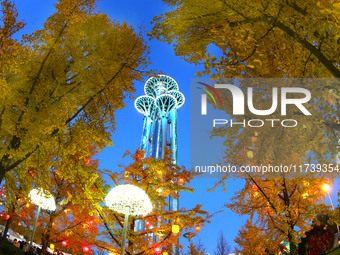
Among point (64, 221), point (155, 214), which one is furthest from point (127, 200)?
point (64, 221)

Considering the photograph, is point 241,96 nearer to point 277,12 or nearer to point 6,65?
point 277,12

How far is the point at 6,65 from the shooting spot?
536 centimetres

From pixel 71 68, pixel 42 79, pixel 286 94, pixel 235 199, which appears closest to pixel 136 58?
pixel 71 68

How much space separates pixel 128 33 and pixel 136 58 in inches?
34.9

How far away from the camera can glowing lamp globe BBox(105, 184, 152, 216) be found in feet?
23.8

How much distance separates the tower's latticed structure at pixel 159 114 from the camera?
151ft

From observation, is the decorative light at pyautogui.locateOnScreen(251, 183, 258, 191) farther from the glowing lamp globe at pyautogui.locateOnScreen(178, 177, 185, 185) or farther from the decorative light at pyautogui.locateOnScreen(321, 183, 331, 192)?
the glowing lamp globe at pyautogui.locateOnScreen(178, 177, 185, 185)

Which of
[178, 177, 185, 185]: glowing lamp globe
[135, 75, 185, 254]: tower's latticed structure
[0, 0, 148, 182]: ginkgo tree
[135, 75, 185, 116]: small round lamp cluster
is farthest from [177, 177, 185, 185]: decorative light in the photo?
[135, 75, 185, 116]: small round lamp cluster

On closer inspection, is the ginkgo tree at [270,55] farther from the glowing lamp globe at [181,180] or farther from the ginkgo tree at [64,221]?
the ginkgo tree at [64,221]

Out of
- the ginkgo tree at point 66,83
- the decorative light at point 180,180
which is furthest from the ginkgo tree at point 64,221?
the decorative light at point 180,180

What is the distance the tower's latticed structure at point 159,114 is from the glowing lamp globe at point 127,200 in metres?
34.8

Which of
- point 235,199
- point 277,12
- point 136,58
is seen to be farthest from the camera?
point 235,199

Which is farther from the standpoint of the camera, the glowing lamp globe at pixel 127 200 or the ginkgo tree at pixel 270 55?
the glowing lamp globe at pixel 127 200

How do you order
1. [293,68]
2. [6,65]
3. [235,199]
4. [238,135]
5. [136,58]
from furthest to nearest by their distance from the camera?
[235,199] → [136,58] → [238,135] → [6,65] → [293,68]
